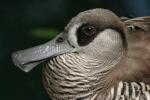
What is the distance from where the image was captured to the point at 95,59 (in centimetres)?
231

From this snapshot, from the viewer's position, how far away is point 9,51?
338 centimetres

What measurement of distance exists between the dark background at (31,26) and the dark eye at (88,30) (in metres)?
1.08

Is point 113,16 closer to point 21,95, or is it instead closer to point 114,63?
point 114,63

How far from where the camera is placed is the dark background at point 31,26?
3287 mm

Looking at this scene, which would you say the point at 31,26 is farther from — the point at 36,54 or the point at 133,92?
the point at 133,92

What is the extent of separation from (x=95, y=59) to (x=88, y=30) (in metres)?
0.13

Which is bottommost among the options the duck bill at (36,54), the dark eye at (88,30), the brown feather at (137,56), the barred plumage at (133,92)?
the barred plumage at (133,92)

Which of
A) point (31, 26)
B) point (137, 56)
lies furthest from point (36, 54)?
point (31, 26)

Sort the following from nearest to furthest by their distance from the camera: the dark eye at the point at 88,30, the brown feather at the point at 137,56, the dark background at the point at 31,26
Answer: the dark eye at the point at 88,30
the brown feather at the point at 137,56
the dark background at the point at 31,26

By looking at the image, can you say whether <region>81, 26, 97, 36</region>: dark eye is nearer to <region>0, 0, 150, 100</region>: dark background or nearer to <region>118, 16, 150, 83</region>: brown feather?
<region>118, 16, 150, 83</region>: brown feather

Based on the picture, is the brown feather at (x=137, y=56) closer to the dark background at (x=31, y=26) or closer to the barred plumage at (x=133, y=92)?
the barred plumage at (x=133, y=92)

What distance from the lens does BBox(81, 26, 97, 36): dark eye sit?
2.23m

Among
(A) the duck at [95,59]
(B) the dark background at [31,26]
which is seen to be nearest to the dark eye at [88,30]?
(A) the duck at [95,59]

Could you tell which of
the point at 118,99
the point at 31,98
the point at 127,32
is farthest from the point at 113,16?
the point at 31,98
